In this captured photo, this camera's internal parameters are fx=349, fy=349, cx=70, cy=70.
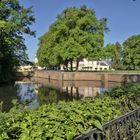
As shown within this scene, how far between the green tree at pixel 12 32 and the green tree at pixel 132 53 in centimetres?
4528

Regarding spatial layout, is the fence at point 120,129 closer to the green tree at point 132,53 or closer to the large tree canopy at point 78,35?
the large tree canopy at point 78,35

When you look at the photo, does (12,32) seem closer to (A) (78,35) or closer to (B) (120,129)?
(A) (78,35)

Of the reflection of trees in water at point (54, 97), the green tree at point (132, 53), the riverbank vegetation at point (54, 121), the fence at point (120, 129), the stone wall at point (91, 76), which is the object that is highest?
the green tree at point (132, 53)

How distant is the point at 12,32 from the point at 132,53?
48.7m

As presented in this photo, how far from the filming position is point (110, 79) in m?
59.0

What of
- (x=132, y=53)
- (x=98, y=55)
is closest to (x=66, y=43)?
Answer: (x=98, y=55)

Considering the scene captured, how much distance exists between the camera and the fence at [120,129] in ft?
14.6

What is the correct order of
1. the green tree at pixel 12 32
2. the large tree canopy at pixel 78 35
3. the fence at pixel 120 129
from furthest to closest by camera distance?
the large tree canopy at pixel 78 35 < the green tree at pixel 12 32 < the fence at pixel 120 129

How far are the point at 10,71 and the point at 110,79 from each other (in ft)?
73.9

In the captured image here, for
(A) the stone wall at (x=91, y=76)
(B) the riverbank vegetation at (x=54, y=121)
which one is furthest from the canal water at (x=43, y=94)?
(B) the riverbank vegetation at (x=54, y=121)

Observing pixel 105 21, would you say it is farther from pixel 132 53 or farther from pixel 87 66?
pixel 87 66

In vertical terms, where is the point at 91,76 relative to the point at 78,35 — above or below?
below

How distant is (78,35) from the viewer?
61.2 m

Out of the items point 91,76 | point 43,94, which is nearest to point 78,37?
point 91,76
